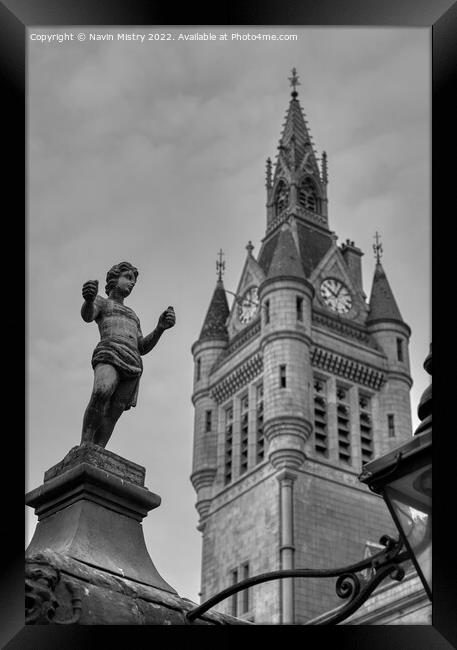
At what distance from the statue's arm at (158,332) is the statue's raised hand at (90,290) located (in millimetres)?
437

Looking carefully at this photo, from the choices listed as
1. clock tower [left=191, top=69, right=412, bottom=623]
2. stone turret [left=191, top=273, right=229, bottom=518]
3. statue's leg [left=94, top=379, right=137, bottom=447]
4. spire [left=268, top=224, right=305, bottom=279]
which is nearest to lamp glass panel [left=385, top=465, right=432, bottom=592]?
statue's leg [left=94, top=379, right=137, bottom=447]

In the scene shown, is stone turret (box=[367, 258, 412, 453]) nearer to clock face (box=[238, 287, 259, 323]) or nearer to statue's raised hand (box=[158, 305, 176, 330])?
clock face (box=[238, 287, 259, 323])

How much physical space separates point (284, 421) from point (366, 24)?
47.7m

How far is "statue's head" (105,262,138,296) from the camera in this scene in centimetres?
743

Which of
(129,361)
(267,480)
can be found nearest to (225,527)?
(267,480)

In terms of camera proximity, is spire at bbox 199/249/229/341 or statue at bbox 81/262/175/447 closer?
statue at bbox 81/262/175/447

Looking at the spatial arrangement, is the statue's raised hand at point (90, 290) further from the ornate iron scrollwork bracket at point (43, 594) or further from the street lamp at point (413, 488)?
the street lamp at point (413, 488)

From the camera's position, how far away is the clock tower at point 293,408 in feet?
170

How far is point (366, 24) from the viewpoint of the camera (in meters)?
6.22

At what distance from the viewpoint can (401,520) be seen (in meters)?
5.68

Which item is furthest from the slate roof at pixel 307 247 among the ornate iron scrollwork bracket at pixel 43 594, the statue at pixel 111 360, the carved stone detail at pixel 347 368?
the ornate iron scrollwork bracket at pixel 43 594
